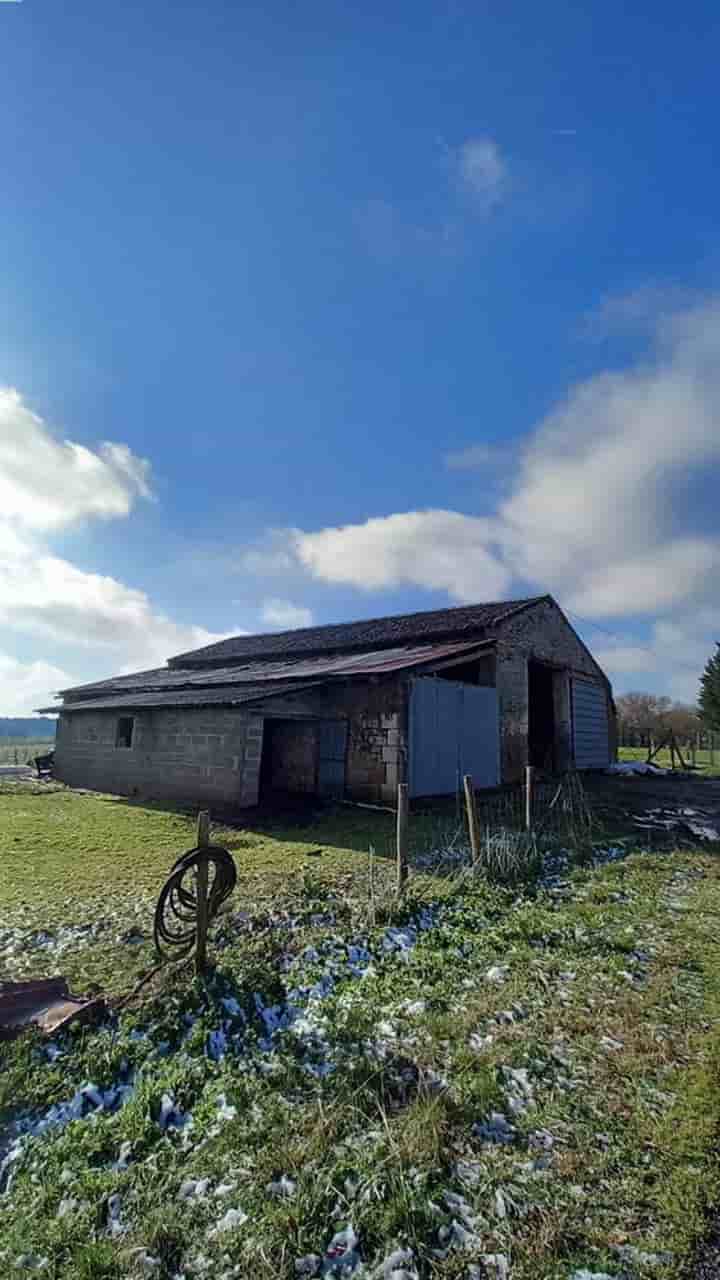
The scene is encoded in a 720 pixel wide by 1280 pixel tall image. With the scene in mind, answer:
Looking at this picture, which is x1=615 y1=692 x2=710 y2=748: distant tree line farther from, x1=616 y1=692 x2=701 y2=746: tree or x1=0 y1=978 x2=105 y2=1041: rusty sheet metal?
x1=0 y1=978 x2=105 y2=1041: rusty sheet metal

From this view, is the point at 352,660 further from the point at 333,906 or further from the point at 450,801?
the point at 333,906

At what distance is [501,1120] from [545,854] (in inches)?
246

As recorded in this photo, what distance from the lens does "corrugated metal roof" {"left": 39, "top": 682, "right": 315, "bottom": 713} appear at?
43.7 feet

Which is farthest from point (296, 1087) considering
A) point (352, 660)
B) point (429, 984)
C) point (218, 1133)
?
point (352, 660)

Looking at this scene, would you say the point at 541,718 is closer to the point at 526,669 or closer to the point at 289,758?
the point at 526,669

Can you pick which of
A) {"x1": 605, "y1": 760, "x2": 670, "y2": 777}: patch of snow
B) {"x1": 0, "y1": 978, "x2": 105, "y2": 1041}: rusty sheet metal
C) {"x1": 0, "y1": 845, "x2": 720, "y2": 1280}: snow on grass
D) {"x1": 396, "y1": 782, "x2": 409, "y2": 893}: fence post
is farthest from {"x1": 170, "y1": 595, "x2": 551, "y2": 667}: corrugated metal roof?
{"x1": 0, "y1": 978, "x2": 105, "y2": 1041}: rusty sheet metal

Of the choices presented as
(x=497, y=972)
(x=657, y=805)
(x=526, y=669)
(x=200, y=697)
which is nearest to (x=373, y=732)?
(x=200, y=697)

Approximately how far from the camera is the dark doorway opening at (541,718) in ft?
67.4

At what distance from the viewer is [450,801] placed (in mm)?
14234

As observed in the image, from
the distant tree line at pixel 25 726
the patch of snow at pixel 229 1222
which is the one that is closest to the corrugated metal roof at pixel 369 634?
the patch of snow at pixel 229 1222

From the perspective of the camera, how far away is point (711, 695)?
41.7 meters

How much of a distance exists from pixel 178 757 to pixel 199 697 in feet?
5.23

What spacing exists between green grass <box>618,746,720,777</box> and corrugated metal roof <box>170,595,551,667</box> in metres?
11.4

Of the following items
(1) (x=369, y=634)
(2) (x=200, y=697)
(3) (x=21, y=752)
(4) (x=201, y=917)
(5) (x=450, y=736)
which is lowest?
(4) (x=201, y=917)
